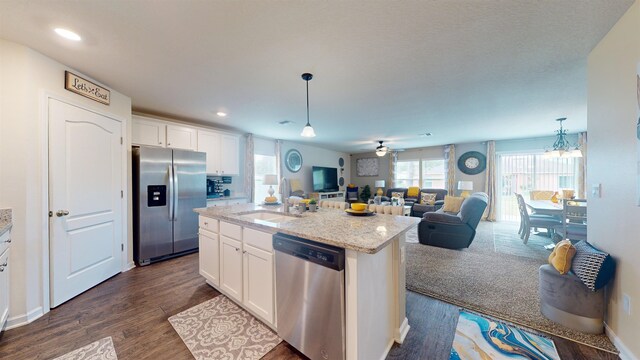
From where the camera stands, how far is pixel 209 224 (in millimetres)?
2488

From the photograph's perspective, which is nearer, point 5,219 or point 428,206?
point 5,219

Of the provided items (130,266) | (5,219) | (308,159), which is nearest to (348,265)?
(5,219)

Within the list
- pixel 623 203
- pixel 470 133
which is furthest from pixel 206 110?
pixel 470 133

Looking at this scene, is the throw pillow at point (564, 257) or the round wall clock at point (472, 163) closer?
the throw pillow at point (564, 257)

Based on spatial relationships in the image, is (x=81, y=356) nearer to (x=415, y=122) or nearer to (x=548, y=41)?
(x=548, y=41)

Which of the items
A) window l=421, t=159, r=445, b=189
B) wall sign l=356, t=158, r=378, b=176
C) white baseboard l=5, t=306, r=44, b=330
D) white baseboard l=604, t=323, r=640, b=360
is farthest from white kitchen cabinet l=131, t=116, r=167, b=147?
window l=421, t=159, r=445, b=189

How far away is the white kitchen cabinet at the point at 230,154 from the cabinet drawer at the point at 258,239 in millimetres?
2981

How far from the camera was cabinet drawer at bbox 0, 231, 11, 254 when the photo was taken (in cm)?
169

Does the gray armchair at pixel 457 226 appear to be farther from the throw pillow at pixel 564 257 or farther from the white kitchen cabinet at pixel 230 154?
the white kitchen cabinet at pixel 230 154

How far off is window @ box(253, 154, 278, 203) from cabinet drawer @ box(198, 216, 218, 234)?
3044 mm

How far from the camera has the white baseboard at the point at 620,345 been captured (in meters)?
1.47

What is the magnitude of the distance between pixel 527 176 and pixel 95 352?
353 inches

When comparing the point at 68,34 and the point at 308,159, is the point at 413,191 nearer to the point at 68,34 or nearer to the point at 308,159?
the point at 308,159

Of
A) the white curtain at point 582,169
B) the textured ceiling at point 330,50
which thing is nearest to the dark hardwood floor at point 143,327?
the textured ceiling at point 330,50
